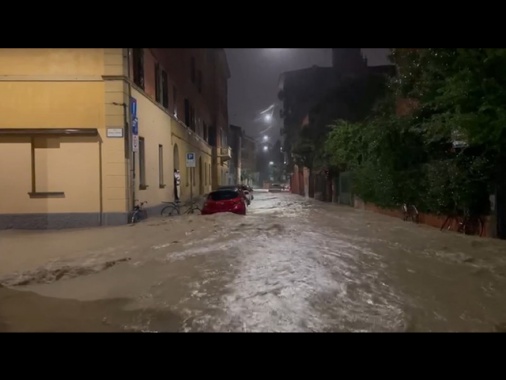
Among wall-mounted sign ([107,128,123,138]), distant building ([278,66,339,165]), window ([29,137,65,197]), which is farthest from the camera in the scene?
distant building ([278,66,339,165])

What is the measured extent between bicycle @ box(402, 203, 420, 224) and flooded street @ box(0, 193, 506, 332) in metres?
3.31

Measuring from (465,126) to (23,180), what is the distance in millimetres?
12659

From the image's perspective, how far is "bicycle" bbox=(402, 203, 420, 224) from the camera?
15340mm

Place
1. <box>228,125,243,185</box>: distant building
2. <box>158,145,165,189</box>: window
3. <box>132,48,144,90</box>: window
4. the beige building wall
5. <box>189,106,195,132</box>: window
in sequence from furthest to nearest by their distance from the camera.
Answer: <box>228,125,243,185</box>: distant building < <box>189,106,195,132</box>: window < <box>158,145,165,189</box>: window < the beige building wall < <box>132,48,144,90</box>: window

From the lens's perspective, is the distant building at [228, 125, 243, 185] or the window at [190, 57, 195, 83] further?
the distant building at [228, 125, 243, 185]

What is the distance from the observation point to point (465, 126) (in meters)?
8.94

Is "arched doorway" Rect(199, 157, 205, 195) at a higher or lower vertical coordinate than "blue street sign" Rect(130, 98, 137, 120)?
lower

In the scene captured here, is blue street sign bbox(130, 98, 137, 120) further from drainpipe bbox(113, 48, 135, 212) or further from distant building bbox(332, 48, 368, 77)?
distant building bbox(332, 48, 368, 77)

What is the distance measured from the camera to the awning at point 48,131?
13984mm

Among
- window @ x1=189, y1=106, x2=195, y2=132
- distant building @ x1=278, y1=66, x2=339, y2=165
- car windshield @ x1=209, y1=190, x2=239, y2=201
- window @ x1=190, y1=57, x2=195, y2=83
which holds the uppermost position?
distant building @ x1=278, y1=66, x2=339, y2=165

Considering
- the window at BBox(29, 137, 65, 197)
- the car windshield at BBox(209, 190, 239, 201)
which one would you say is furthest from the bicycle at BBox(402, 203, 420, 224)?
the window at BBox(29, 137, 65, 197)

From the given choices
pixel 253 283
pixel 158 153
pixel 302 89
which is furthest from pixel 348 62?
pixel 253 283

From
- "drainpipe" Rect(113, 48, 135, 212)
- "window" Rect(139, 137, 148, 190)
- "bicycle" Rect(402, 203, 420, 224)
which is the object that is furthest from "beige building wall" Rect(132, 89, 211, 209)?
"bicycle" Rect(402, 203, 420, 224)

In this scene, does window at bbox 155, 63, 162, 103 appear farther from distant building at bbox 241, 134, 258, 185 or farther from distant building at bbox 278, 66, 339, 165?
distant building at bbox 241, 134, 258, 185
